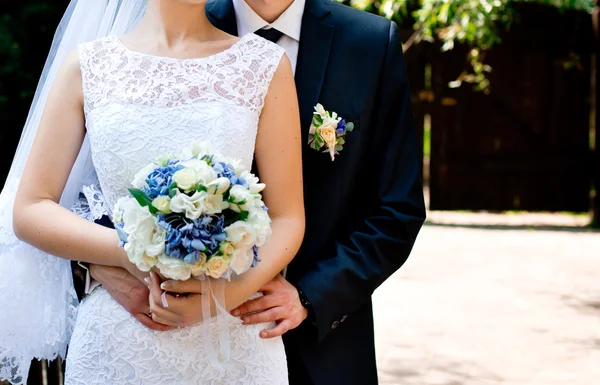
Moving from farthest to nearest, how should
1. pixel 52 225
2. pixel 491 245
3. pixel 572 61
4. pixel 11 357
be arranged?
pixel 572 61
pixel 491 245
pixel 11 357
pixel 52 225

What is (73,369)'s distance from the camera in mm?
2104

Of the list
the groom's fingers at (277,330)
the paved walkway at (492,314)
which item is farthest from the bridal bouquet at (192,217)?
the paved walkway at (492,314)

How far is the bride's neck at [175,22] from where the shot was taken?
84.9 inches

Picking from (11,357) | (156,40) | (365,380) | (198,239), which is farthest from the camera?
(365,380)

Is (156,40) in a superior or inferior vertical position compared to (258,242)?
superior

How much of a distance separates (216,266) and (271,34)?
1.02 metres

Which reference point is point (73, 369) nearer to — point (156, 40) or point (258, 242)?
point (258, 242)

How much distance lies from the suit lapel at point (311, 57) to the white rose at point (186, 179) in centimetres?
73

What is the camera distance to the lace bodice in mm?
2053

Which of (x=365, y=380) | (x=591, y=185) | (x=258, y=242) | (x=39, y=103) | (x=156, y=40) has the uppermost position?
(x=156, y=40)

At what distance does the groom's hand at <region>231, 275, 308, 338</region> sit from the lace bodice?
329 millimetres

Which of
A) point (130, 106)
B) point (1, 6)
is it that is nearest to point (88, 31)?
point (130, 106)

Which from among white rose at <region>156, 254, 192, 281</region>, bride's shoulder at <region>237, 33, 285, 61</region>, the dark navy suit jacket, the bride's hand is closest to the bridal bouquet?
white rose at <region>156, 254, 192, 281</region>

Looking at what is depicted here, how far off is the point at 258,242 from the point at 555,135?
10233 millimetres
